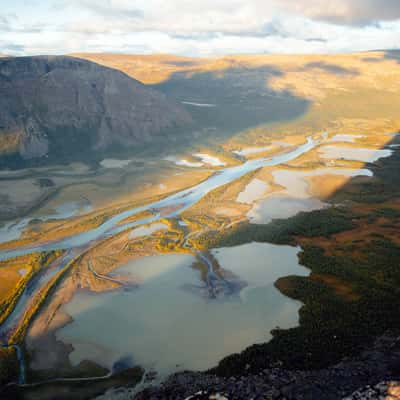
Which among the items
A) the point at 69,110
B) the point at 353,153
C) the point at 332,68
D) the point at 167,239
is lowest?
the point at 167,239


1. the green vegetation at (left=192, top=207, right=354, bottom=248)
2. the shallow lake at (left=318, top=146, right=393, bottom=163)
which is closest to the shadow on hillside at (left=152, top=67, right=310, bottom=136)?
the shallow lake at (left=318, top=146, right=393, bottom=163)

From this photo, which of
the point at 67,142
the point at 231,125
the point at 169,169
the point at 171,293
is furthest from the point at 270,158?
the point at 171,293

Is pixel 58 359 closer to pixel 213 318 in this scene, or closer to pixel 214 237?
pixel 213 318

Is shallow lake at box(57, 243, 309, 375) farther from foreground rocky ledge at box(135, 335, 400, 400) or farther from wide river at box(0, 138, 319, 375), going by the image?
foreground rocky ledge at box(135, 335, 400, 400)

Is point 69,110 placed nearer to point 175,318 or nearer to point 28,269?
point 28,269

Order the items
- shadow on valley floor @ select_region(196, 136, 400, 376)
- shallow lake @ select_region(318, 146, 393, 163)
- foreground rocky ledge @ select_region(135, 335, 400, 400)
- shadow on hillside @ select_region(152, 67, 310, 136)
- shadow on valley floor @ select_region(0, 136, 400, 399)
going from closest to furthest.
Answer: foreground rocky ledge @ select_region(135, 335, 400, 400)
shadow on valley floor @ select_region(0, 136, 400, 399)
shadow on valley floor @ select_region(196, 136, 400, 376)
shallow lake @ select_region(318, 146, 393, 163)
shadow on hillside @ select_region(152, 67, 310, 136)

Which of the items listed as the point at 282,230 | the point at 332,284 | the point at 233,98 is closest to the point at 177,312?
the point at 332,284
